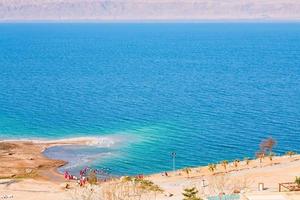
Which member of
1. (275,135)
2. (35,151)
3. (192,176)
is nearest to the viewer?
(192,176)

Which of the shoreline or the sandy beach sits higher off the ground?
the shoreline

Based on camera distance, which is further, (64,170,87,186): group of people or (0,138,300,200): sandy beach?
(64,170,87,186): group of people

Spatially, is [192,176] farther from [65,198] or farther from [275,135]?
[275,135]

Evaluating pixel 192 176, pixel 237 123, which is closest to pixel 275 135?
pixel 237 123

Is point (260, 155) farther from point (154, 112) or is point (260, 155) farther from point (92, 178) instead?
point (154, 112)

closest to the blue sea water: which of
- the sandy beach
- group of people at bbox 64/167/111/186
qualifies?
group of people at bbox 64/167/111/186

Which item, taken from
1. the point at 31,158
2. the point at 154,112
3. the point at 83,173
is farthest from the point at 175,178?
the point at 154,112

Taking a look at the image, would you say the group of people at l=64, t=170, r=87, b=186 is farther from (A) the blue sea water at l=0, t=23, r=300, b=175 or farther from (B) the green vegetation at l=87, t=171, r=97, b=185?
(A) the blue sea water at l=0, t=23, r=300, b=175

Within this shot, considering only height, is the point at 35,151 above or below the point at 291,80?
below

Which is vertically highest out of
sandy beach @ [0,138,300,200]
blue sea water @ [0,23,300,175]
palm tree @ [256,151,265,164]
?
blue sea water @ [0,23,300,175]
